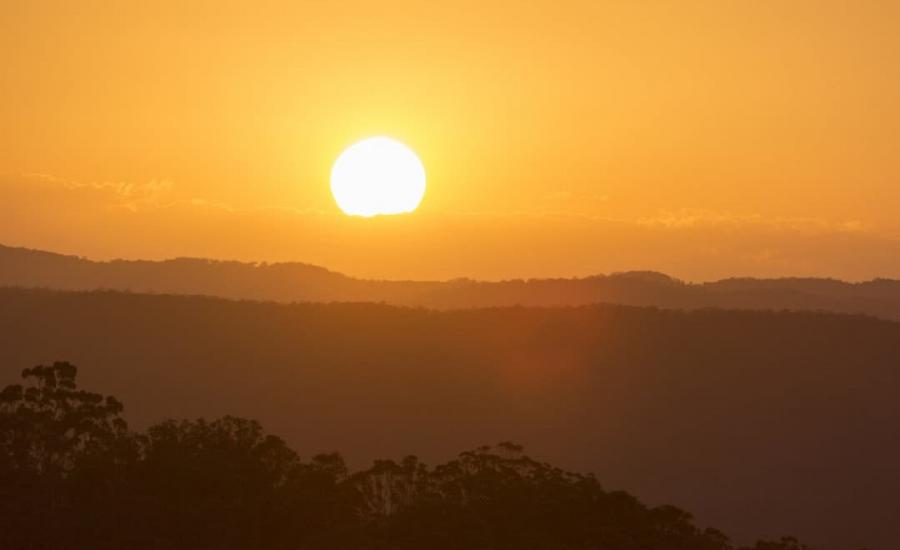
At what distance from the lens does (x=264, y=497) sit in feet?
148

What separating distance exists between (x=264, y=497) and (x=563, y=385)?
8988 centimetres

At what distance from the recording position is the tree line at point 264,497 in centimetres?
4150

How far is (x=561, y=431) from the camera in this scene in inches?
4877

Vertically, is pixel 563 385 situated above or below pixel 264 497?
above

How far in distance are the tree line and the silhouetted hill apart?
5779cm

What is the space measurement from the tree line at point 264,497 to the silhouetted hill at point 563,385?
190 feet

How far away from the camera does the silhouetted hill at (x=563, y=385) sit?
369ft

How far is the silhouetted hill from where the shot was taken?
112 meters

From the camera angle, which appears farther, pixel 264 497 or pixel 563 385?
pixel 563 385

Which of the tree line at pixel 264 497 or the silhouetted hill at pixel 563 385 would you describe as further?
the silhouetted hill at pixel 563 385

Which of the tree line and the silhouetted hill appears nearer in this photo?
the tree line

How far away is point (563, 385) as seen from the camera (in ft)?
438

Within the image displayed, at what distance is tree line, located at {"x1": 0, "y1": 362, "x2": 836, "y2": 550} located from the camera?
41.5 m

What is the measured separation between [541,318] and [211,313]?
33.5m
